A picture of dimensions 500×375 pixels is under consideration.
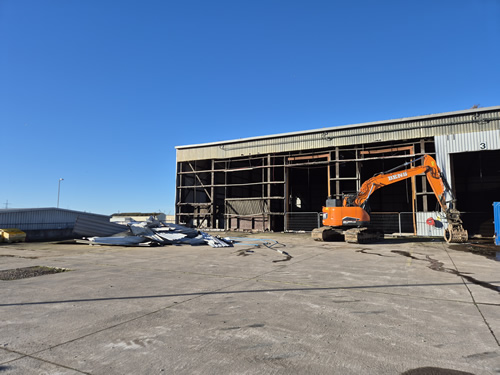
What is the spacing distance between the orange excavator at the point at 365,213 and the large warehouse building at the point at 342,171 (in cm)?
576

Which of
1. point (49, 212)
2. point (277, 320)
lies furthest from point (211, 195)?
point (277, 320)

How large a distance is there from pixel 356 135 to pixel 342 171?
674 cm

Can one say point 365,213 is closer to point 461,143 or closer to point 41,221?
point 461,143

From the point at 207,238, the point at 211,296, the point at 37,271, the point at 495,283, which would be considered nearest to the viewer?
the point at 211,296

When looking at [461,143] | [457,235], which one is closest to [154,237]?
[457,235]

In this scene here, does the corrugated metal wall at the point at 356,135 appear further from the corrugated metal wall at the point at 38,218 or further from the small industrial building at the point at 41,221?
the small industrial building at the point at 41,221

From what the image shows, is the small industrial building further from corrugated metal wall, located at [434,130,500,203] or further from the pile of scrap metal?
corrugated metal wall, located at [434,130,500,203]

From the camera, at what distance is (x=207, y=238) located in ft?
61.2

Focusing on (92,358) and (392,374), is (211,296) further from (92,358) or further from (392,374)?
(392,374)

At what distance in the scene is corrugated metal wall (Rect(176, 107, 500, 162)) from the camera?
2394 cm

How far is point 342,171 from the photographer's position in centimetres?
3444

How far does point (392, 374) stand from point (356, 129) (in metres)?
27.7

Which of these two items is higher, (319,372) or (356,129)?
(356,129)

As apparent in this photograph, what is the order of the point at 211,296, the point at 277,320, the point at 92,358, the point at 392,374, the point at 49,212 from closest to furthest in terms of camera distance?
1. the point at 392,374
2. the point at 92,358
3. the point at 277,320
4. the point at 211,296
5. the point at 49,212
